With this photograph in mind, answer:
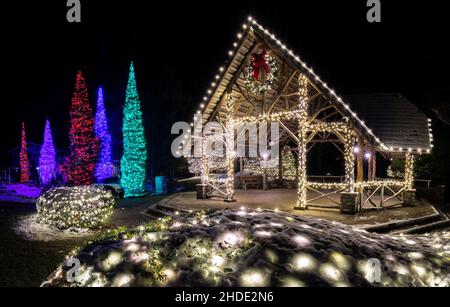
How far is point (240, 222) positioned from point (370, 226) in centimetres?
627

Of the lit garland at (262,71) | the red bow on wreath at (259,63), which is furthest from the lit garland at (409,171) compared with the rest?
the red bow on wreath at (259,63)

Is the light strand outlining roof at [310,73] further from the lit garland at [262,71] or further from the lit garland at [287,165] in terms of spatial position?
the lit garland at [287,165]

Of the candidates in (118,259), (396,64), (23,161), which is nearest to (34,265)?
(118,259)

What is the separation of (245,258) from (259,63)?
1021cm

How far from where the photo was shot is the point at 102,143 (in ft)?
95.1

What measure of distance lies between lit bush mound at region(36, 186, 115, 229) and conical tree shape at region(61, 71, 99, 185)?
12.2 m

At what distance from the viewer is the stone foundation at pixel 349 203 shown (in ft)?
37.6

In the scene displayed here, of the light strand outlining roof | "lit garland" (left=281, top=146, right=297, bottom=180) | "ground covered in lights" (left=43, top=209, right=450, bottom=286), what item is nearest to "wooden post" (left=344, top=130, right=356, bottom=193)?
the light strand outlining roof

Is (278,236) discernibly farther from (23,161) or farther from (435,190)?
(23,161)

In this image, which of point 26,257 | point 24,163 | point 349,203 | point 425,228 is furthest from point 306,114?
point 24,163

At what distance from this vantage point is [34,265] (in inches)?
280

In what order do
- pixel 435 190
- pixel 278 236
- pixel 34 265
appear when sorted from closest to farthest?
pixel 278 236 → pixel 34 265 → pixel 435 190

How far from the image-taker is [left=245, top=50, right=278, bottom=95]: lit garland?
506 inches
